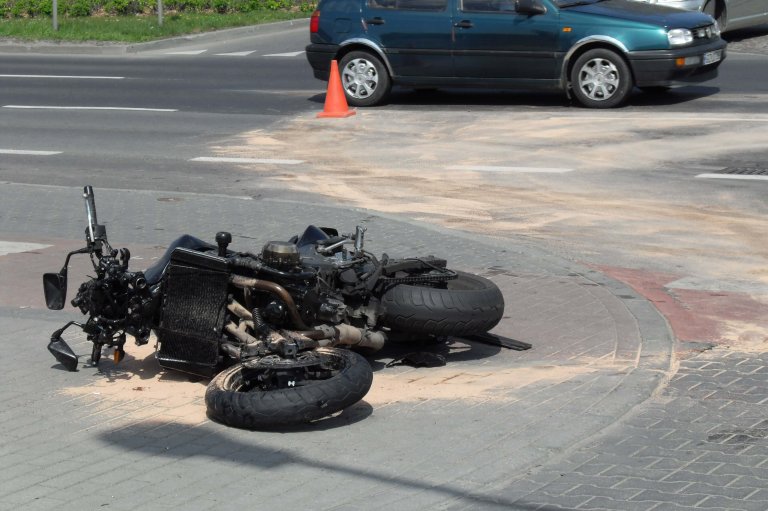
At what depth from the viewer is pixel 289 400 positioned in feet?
19.9

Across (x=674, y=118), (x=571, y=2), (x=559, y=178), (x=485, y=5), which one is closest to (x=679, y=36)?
(x=674, y=118)

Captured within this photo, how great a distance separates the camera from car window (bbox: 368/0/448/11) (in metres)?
17.8

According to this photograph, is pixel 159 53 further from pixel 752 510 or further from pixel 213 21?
pixel 752 510

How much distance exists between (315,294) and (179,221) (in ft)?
15.9

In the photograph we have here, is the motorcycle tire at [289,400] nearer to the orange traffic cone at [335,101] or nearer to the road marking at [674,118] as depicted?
the road marking at [674,118]

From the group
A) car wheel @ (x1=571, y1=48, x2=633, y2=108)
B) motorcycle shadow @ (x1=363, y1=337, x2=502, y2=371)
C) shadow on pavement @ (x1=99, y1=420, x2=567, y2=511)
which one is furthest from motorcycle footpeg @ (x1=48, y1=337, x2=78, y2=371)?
car wheel @ (x1=571, y1=48, x2=633, y2=108)

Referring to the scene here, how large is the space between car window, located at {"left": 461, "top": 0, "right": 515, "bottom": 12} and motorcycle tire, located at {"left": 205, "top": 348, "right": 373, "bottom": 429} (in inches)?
471

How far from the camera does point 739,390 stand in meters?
6.81

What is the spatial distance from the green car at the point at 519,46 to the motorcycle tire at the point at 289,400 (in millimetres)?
11661

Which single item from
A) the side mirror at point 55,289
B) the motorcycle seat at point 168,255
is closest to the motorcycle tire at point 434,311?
the motorcycle seat at point 168,255

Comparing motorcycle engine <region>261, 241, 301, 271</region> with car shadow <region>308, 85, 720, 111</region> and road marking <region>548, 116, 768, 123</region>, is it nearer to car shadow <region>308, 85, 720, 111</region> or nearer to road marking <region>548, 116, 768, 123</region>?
road marking <region>548, 116, 768, 123</region>

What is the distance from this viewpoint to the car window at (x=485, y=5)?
17.6m

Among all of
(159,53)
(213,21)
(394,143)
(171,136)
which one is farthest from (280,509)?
(213,21)

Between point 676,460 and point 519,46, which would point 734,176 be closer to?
point 519,46
